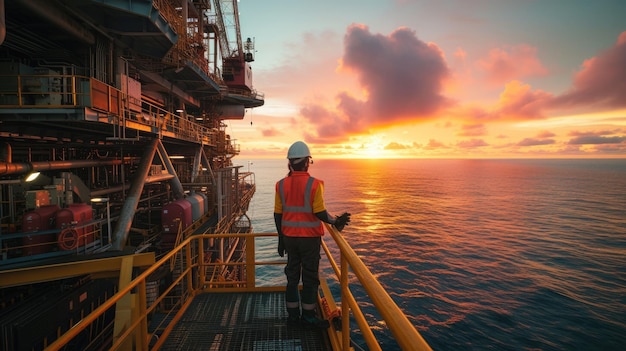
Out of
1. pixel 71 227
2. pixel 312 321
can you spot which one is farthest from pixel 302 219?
pixel 71 227

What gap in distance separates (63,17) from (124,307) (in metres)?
11.3

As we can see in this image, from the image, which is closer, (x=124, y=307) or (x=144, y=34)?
(x=124, y=307)

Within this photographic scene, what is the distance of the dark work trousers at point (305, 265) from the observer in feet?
13.1

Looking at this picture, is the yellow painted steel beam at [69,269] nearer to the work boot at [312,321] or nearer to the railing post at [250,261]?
the railing post at [250,261]

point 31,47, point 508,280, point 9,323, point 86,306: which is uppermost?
point 31,47

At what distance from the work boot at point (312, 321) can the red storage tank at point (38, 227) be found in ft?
25.0

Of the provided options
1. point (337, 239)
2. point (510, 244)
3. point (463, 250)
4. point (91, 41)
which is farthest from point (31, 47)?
point (510, 244)

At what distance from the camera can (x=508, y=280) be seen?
21156 millimetres

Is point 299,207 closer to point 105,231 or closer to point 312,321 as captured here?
point 312,321

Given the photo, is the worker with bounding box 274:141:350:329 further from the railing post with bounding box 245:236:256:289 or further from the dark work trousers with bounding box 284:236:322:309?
the railing post with bounding box 245:236:256:289

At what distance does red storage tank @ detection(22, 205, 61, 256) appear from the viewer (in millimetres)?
8023

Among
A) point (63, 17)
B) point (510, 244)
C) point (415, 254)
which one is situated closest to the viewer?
point (63, 17)

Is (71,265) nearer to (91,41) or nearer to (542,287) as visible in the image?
(91,41)

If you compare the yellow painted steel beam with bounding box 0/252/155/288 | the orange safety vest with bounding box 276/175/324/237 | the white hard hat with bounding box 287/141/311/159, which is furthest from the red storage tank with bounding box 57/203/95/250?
the white hard hat with bounding box 287/141/311/159
